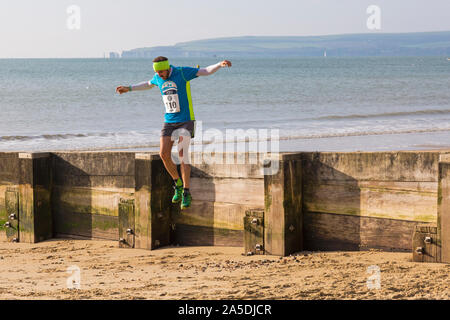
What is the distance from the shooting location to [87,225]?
877 centimetres

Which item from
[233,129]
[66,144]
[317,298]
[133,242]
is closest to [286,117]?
[233,129]

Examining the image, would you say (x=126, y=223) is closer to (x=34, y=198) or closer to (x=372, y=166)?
(x=34, y=198)

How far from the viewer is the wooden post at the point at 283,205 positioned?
7066 millimetres

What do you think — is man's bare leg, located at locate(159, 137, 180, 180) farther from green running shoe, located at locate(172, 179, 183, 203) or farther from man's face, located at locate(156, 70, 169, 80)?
man's face, located at locate(156, 70, 169, 80)

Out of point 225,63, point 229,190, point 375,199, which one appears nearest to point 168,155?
point 229,190

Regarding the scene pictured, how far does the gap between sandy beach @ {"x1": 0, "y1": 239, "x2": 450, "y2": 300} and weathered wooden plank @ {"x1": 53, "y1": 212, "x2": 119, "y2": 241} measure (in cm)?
38

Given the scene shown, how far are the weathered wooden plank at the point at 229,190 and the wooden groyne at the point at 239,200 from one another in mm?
13

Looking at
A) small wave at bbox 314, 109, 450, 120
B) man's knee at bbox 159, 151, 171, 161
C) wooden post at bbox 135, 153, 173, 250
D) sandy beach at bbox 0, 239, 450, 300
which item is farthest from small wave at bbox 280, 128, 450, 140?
sandy beach at bbox 0, 239, 450, 300

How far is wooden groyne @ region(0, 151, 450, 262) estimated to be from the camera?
6824mm

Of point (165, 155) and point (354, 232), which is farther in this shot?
point (165, 155)

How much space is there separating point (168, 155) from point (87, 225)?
195 centimetres

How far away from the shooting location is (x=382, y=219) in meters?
6.97

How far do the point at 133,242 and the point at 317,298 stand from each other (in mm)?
3153

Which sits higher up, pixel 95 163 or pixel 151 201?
pixel 95 163
